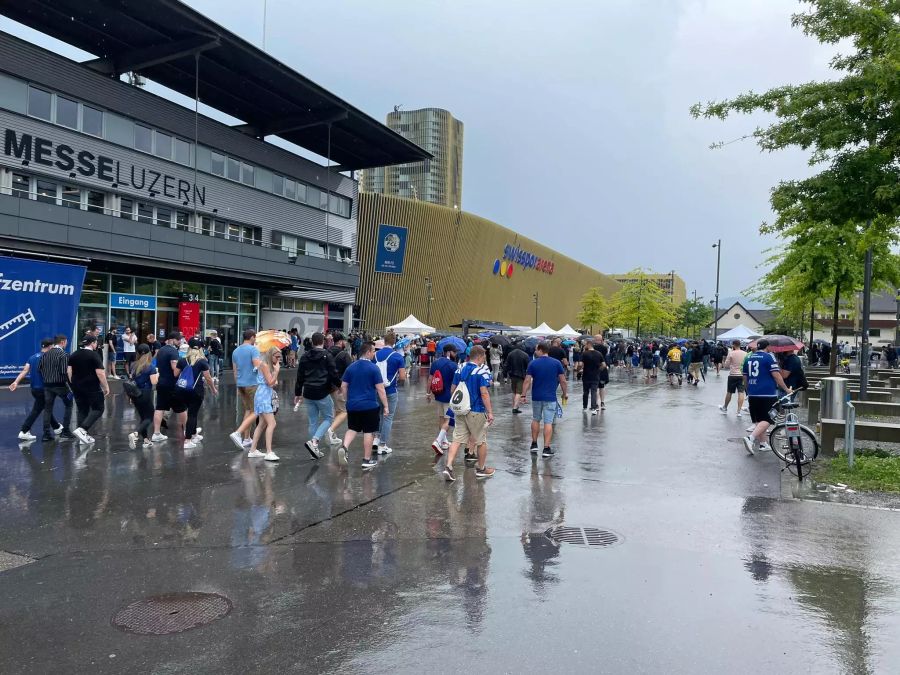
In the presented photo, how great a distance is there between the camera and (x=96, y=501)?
6895mm

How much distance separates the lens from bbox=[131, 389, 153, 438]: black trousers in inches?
395

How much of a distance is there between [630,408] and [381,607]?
1311 cm

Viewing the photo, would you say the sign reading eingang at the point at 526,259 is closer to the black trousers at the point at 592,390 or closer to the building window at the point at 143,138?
the building window at the point at 143,138

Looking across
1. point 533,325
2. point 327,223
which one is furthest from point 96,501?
point 533,325

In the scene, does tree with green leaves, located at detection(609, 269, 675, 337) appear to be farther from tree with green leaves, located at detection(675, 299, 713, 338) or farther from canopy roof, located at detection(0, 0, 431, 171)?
tree with green leaves, located at detection(675, 299, 713, 338)

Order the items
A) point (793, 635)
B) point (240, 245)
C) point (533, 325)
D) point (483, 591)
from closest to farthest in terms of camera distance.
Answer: point (793, 635) < point (483, 591) < point (240, 245) < point (533, 325)

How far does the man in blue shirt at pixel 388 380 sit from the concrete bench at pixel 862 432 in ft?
20.5

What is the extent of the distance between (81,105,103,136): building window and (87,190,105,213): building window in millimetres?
2032

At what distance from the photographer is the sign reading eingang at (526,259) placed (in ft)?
206

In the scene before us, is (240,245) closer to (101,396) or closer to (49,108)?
(49,108)

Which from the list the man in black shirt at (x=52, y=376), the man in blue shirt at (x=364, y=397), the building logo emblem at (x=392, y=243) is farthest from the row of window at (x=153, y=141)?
the man in blue shirt at (x=364, y=397)

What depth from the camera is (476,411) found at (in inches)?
330

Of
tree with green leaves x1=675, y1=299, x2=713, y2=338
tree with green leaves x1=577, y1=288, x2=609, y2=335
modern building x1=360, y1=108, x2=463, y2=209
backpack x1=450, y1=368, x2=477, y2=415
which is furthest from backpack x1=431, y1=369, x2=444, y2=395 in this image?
modern building x1=360, y1=108, x2=463, y2=209

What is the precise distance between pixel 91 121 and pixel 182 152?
4092mm
